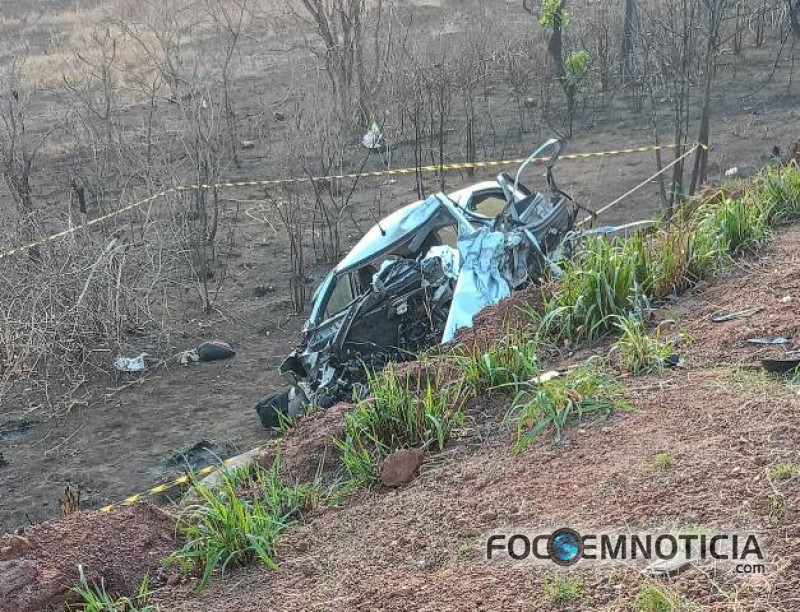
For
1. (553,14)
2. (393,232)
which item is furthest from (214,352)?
(553,14)

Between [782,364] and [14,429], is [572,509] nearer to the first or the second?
[782,364]

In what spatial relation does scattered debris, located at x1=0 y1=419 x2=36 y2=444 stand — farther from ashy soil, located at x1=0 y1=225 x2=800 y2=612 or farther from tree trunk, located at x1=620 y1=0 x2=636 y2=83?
tree trunk, located at x1=620 y1=0 x2=636 y2=83

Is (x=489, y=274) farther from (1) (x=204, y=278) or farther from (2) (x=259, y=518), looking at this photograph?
(1) (x=204, y=278)

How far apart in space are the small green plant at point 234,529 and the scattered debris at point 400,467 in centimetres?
35

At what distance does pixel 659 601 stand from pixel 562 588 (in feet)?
1.15

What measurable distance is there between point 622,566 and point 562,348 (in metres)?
2.62

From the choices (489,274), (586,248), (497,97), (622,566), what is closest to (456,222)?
(489,274)

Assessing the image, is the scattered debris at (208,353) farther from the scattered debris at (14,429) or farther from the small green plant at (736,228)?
the small green plant at (736,228)

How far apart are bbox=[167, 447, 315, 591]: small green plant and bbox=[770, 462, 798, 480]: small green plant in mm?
1937

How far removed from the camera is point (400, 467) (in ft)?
15.3

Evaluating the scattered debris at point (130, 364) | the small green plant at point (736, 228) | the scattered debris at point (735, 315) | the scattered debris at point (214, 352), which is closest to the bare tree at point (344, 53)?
the scattered debris at point (214, 352)

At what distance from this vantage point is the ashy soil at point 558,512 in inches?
131

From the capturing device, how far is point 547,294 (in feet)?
21.7

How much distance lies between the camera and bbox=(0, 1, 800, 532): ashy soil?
25.1ft
